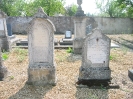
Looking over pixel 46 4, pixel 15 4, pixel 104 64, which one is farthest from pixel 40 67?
pixel 15 4

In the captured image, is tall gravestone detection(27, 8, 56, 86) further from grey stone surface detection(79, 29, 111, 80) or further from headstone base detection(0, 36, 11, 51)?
headstone base detection(0, 36, 11, 51)

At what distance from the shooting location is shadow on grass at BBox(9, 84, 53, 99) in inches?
166

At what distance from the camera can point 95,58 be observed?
4906 mm

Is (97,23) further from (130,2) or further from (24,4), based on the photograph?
(24,4)

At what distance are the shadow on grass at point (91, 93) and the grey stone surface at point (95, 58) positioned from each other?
48 cm

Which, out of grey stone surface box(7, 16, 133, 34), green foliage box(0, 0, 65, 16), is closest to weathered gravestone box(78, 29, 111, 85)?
grey stone surface box(7, 16, 133, 34)

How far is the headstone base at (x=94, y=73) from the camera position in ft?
16.1

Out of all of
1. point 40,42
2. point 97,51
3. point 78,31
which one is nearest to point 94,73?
point 97,51

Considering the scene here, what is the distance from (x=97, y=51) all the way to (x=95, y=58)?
0.71 ft

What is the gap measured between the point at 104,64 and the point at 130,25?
17.4 meters

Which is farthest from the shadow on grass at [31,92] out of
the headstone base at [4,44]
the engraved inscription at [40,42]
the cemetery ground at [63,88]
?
the headstone base at [4,44]

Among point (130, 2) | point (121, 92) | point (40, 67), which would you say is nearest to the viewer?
point (121, 92)

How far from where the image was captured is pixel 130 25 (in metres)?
20.5

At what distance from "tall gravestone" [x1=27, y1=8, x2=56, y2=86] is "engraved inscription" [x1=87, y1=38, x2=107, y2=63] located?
3.61 feet
